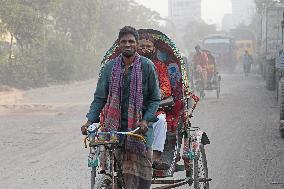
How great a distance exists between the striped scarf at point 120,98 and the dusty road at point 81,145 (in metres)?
2.50

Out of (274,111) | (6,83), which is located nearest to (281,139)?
(274,111)

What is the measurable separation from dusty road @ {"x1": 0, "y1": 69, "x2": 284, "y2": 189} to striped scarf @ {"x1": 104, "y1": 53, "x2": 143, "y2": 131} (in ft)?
8.21

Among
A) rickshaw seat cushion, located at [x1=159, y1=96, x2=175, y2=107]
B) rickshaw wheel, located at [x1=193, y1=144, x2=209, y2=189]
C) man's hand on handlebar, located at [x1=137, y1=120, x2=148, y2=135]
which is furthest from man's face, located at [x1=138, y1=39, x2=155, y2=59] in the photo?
man's hand on handlebar, located at [x1=137, y1=120, x2=148, y2=135]

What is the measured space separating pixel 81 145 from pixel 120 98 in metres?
5.53

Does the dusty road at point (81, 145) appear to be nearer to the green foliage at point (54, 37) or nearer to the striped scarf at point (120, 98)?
the striped scarf at point (120, 98)

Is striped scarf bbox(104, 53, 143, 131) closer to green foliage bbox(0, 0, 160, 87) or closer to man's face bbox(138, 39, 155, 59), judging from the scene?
man's face bbox(138, 39, 155, 59)

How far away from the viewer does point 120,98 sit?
449 centimetres

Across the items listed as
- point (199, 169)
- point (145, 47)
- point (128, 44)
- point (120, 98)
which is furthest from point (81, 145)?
point (128, 44)

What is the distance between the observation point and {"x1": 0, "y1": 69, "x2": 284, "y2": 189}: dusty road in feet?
23.4

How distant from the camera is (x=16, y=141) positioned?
34.8 ft

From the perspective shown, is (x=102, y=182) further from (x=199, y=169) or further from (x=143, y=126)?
(x=199, y=169)

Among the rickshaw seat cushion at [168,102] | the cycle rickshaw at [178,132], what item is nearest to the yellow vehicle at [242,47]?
the cycle rickshaw at [178,132]

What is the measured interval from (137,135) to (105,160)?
0.37 m

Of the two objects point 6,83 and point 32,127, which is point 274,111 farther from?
point 6,83
